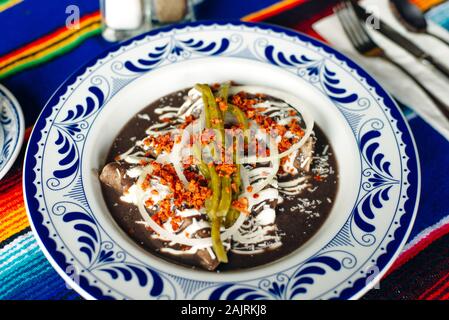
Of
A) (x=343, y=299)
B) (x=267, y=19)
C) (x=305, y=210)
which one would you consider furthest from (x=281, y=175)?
(x=267, y=19)

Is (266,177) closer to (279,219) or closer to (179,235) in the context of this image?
(279,219)

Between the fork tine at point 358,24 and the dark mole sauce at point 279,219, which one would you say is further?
the fork tine at point 358,24

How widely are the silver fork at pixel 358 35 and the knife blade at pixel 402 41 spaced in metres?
0.09

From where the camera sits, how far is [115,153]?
8.67ft

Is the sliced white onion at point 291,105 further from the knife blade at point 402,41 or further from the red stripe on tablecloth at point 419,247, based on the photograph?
the knife blade at point 402,41

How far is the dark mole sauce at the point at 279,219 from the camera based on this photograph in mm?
2234

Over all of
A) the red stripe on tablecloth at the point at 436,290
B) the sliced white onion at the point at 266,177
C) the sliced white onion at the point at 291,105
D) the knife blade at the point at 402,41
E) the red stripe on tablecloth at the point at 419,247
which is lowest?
the red stripe on tablecloth at the point at 436,290

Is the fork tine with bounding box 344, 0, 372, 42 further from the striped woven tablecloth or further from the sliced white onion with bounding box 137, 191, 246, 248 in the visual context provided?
the sliced white onion with bounding box 137, 191, 246, 248

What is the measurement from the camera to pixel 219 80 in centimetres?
296

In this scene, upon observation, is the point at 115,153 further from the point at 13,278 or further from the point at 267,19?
the point at 267,19

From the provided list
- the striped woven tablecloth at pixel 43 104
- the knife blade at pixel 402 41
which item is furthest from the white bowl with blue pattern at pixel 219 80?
the knife blade at pixel 402 41

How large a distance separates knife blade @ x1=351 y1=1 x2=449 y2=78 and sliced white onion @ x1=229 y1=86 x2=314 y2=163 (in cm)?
90

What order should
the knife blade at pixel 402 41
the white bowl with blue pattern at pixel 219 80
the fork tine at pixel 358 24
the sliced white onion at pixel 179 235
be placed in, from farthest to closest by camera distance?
the fork tine at pixel 358 24
the knife blade at pixel 402 41
the sliced white onion at pixel 179 235
the white bowl with blue pattern at pixel 219 80

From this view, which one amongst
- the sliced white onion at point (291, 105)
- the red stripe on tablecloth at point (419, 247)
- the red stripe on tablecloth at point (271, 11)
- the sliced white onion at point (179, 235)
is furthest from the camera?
the red stripe on tablecloth at point (271, 11)
